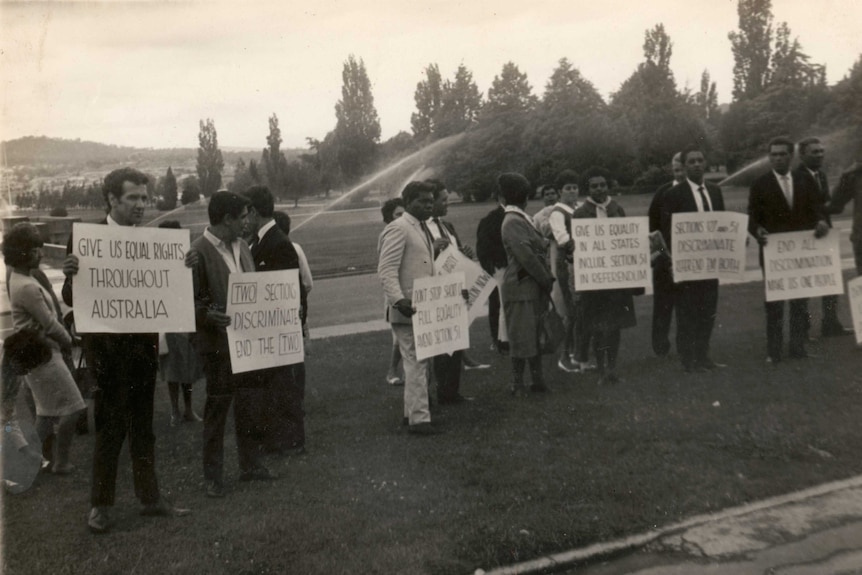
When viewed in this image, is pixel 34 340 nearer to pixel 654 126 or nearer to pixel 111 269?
pixel 111 269

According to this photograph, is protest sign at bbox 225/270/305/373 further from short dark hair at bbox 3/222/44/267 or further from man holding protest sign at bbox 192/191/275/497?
short dark hair at bbox 3/222/44/267

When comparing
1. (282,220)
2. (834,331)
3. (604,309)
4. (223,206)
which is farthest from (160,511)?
(834,331)

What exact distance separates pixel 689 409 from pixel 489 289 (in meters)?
2.05

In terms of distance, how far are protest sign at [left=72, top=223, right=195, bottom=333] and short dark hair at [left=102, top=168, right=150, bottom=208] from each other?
0.23 meters

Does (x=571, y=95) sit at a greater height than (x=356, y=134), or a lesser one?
greater

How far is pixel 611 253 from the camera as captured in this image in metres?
8.17

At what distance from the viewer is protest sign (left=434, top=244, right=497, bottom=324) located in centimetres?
746

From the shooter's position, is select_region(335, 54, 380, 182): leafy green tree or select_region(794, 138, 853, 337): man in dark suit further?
select_region(335, 54, 380, 182): leafy green tree

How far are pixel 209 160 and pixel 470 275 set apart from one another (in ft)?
24.7

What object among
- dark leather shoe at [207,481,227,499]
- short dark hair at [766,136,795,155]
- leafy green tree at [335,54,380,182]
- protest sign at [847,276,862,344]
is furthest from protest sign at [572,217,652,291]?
leafy green tree at [335,54,380,182]

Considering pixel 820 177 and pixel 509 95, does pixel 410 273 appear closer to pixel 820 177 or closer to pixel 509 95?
pixel 820 177

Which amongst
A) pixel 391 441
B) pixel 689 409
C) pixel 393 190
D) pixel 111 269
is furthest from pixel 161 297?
pixel 393 190

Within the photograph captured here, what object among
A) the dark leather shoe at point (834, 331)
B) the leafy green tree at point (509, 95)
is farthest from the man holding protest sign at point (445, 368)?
the leafy green tree at point (509, 95)

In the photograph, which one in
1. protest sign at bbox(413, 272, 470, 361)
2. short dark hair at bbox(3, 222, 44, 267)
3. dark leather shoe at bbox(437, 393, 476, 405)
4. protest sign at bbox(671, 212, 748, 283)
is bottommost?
dark leather shoe at bbox(437, 393, 476, 405)
